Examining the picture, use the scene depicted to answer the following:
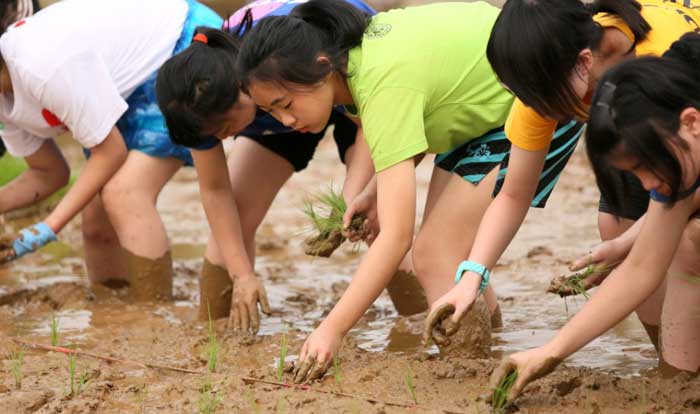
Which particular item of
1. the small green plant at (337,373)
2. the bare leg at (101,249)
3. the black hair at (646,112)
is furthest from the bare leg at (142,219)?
the black hair at (646,112)

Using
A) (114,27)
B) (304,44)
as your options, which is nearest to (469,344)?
(304,44)

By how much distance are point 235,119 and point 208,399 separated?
100 cm

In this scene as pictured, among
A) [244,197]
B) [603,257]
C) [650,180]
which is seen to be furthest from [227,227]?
[650,180]

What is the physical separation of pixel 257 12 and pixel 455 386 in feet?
5.16

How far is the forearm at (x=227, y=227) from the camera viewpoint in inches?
153

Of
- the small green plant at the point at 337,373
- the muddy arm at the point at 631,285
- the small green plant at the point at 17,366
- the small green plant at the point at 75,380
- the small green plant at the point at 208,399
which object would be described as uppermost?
the muddy arm at the point at 631,285

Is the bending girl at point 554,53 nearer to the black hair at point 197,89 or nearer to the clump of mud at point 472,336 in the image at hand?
the clump of mud at point 472,336

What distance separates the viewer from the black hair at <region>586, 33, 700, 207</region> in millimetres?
2322

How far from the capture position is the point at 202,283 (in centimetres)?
416

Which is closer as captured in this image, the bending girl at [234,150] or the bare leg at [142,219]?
the bending girl at [234,150]

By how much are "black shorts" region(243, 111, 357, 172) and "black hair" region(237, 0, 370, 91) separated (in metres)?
0.86

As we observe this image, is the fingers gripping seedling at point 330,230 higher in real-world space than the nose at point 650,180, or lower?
lower

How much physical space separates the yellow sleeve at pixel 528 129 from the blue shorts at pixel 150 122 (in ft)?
5.71

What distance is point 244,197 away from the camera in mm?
4105
